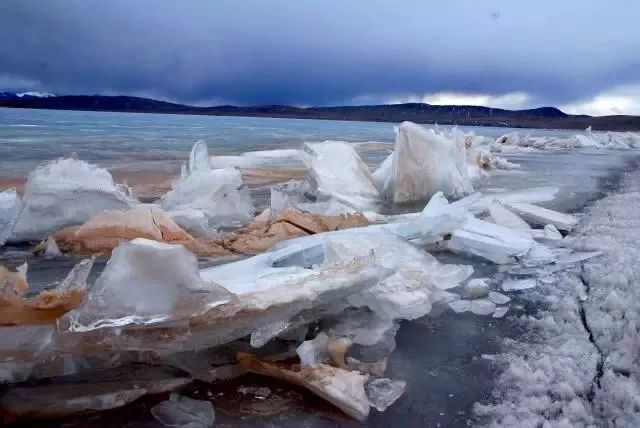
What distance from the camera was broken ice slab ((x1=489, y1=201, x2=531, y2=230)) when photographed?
4.10 metres

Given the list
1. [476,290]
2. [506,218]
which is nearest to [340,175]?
[506,218]

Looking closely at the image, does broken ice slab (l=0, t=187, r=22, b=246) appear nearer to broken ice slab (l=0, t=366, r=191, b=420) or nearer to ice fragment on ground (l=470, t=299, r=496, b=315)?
broken ice slab (l=0, t=366, r=191, b=420)

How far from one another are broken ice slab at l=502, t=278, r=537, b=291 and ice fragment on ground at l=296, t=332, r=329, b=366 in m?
1.32

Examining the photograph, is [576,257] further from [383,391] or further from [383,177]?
[383,177]

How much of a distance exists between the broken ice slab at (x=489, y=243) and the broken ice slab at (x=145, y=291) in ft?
6.97

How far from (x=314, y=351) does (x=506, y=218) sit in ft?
9.53

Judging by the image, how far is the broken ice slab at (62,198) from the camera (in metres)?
3.74

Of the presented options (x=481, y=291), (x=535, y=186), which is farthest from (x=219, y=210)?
(x=535, y=186)

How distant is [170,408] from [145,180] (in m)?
5.79

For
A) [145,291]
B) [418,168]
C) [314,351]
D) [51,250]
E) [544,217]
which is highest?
[418,168]

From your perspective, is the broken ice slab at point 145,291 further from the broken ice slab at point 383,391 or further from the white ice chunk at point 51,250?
the white ice chunk at point 51,250

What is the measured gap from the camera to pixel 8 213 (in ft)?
12.4

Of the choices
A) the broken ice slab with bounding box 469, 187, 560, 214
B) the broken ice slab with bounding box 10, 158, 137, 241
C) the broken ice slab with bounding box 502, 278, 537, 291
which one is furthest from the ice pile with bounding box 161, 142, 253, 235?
the broken ice slab with bounding box 502, 278, 537, 291

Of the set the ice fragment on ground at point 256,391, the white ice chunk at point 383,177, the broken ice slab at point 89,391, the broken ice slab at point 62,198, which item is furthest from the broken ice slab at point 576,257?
the broken ice slab at point 62,198
